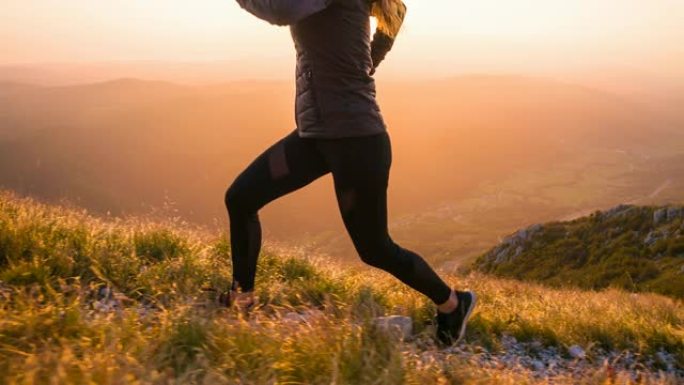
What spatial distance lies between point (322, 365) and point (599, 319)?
337cm

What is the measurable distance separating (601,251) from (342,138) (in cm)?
3974

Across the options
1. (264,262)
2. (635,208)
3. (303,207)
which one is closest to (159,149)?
(303,207)

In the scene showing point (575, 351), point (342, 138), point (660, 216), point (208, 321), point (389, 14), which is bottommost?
point (660, 216)

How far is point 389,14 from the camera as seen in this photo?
3.90 metres

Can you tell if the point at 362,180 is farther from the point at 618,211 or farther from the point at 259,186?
the point at 618,211

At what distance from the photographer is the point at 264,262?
5.68m

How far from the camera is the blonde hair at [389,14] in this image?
3828 mm

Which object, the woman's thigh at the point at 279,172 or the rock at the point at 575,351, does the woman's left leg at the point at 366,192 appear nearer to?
the woman's thigh at the point at 279,172

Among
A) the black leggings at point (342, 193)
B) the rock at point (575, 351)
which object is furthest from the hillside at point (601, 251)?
the black leggings at point (342, 193)

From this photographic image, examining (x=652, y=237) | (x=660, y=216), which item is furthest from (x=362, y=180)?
(x=660, y=216)

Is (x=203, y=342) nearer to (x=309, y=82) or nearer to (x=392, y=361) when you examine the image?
(x=392, y=361)

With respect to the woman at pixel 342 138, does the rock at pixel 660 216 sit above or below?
below

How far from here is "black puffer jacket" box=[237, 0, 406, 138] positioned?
11.2 ft

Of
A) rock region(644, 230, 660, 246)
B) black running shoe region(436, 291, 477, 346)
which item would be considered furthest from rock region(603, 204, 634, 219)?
black running shoe region(436, 291, 477, 346)
